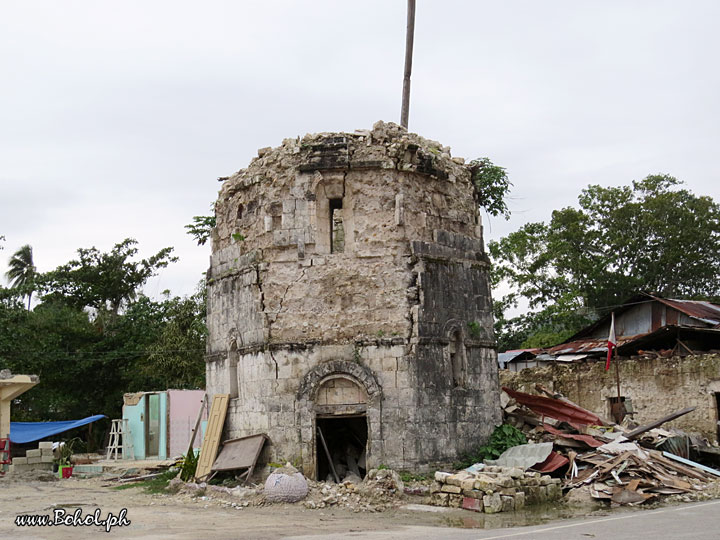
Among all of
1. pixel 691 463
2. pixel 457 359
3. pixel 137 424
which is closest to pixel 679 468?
pixel 691 463

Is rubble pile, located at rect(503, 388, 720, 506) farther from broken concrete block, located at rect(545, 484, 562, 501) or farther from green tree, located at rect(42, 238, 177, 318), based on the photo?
green tree, located at rect(42, 238, 177, 318)

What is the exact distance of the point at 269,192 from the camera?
16172 millimetres

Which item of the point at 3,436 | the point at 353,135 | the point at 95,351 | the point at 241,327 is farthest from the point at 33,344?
the point at 353,135

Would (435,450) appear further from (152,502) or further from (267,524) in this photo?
(152,502)

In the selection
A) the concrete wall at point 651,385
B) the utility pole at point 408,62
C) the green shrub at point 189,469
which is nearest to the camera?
the green shrub at point 189,469

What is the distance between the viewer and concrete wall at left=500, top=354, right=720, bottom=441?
20656 mm

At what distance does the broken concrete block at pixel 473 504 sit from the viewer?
12.9 meters

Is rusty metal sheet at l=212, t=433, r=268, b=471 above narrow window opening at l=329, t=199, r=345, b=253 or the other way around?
the other way around

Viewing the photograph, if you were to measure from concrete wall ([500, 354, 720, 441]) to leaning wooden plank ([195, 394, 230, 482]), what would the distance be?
12.9 metres

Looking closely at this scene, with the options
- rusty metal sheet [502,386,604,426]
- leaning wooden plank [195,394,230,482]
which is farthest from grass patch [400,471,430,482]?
rusty metal sheet [502,386,604,426]

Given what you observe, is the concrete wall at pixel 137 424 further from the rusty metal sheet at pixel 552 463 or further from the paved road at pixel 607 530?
the paved road at pixel 607 530

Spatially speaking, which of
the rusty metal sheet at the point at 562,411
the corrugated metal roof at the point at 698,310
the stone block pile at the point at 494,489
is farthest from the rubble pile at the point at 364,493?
the corrugated metal roof at the point at 698,310

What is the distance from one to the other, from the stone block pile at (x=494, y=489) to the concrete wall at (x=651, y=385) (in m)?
8.89

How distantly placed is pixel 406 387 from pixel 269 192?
205 inches
